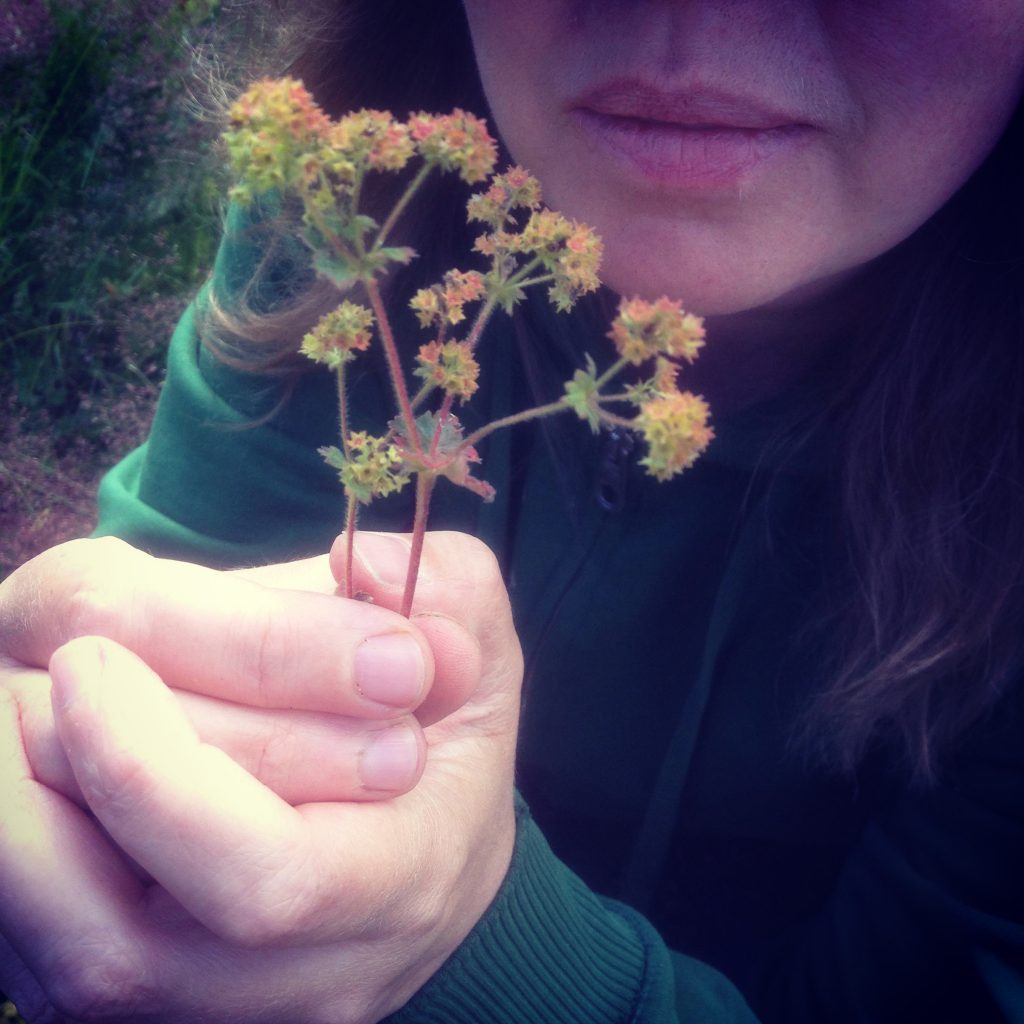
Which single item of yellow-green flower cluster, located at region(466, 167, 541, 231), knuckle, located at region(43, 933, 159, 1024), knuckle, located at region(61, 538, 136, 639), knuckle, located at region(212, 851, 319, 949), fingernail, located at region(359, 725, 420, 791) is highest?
yellow-green flower cluster, located at region(466, 167, 541, 231)

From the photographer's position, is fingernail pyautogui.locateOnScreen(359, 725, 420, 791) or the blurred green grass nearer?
fingernail pyautogui.locateOnScreen(359, 725, 420, 791)

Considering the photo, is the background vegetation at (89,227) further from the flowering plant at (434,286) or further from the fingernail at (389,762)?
the flowering plant at (434,286)

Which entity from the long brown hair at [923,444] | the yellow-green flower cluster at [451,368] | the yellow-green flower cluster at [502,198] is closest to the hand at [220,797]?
the yellow-green flower cluster at [451,368]

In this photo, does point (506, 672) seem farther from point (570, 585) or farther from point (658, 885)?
point (658, 885)

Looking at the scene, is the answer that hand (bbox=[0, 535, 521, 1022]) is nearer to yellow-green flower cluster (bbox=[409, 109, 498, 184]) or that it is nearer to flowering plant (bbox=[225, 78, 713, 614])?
flowering plant (bbox=[225, 78, 713, 614])

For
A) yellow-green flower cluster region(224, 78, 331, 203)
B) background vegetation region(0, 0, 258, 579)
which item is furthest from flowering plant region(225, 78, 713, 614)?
background vegetation region(0, 0, 258, 579)

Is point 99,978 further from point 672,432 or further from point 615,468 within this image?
point 615,468
